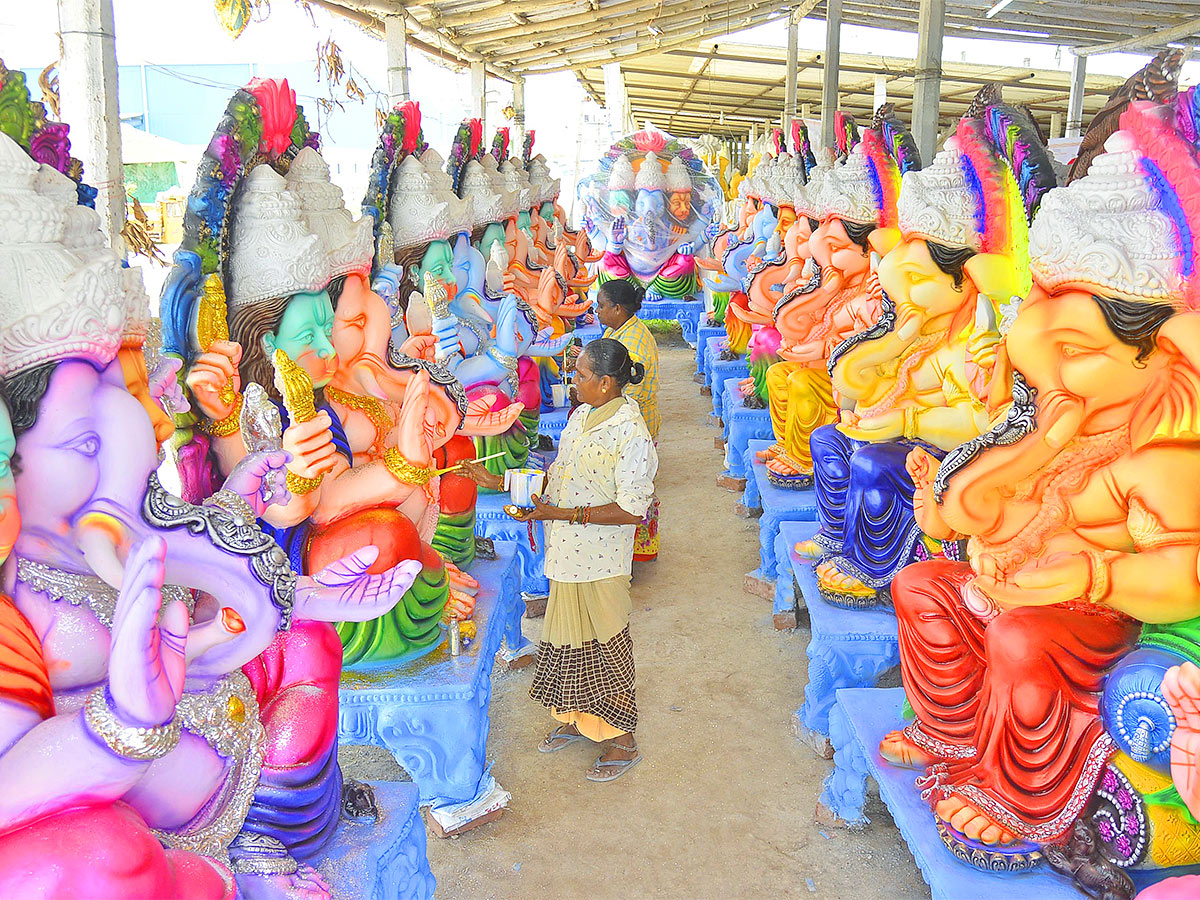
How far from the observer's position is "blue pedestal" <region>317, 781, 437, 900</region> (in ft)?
→ 6.24

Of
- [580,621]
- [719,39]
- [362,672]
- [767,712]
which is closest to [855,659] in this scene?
[767,712]

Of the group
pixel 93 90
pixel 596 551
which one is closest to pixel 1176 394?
pixel 596 551

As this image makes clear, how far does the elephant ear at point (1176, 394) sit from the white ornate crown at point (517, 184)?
3.89 m

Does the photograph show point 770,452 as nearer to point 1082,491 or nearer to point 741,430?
point 741,430

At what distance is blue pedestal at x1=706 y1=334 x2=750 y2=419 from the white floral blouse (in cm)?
358

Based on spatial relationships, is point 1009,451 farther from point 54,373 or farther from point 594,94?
point 594,94

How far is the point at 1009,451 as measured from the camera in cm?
187

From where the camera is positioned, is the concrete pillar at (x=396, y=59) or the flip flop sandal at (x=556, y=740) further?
the concrete pillar at (x=396, y=59)

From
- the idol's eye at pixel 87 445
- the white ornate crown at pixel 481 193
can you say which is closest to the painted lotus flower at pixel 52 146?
the idol's eye at pixel 87 445

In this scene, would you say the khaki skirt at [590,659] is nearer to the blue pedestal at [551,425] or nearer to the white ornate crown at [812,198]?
the white ornate crown at [812,198]

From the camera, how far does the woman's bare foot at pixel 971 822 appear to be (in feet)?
6.31

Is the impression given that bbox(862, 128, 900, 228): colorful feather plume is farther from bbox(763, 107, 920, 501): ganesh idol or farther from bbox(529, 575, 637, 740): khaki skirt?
bbox(529, 575, 637, 740): khaki skirt

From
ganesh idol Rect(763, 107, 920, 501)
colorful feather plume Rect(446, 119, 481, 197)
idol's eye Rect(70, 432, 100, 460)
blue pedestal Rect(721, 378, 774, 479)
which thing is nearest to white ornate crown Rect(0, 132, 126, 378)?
idol's eye Rect(70, 432, 100, 460)

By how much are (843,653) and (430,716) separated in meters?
1.29
